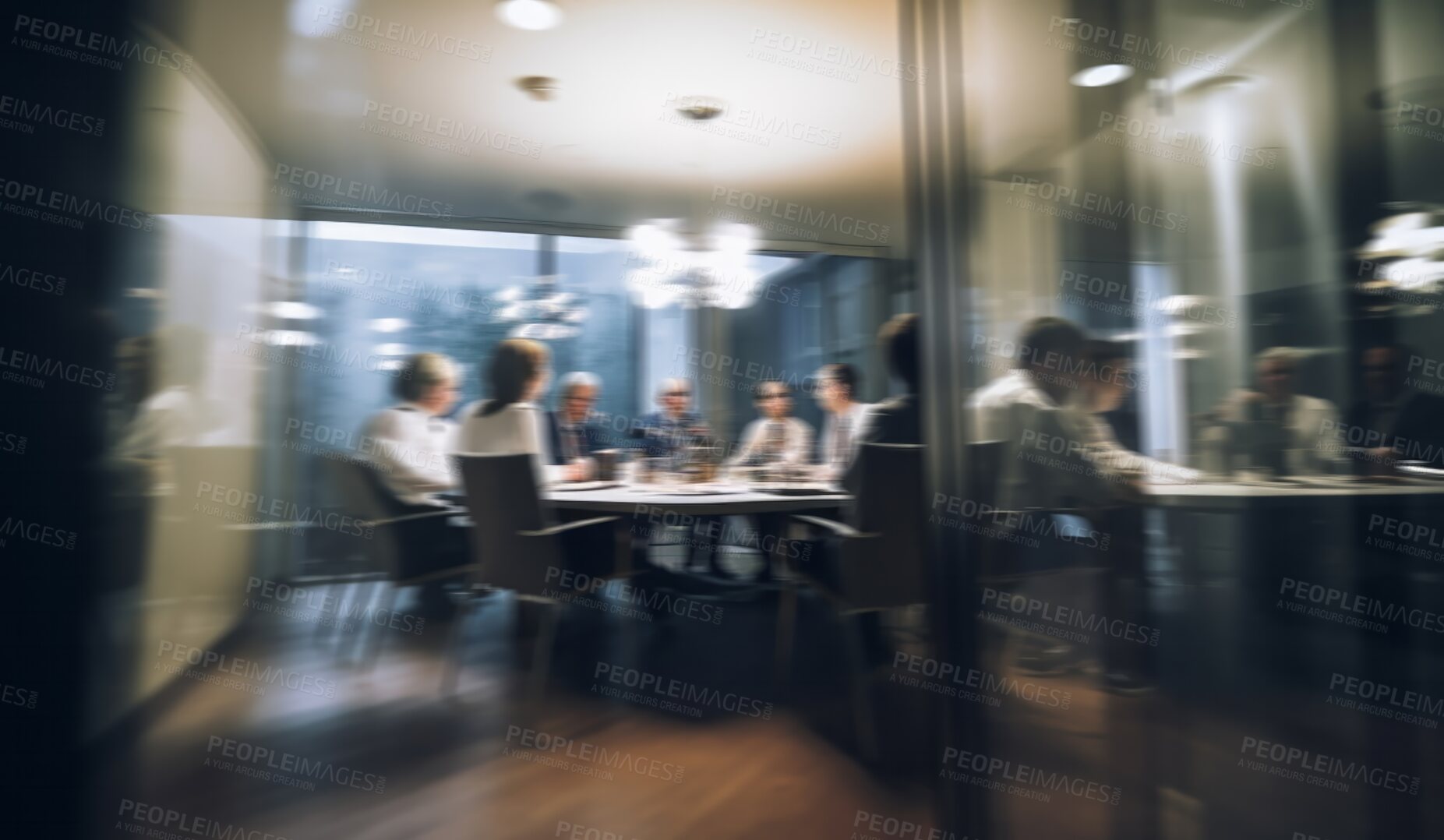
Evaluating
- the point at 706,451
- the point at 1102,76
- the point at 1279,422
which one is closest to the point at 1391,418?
the point at 1279,422

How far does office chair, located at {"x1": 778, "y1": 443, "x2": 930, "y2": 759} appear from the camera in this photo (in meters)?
2.00

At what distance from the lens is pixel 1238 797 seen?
1048mm

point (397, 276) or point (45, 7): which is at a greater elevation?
point (45, 7)

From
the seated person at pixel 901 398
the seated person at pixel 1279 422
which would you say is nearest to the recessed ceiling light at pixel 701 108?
the seated person at pixel 901 398

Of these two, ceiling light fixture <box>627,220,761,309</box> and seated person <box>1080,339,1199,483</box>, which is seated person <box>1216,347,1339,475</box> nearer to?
seated person <box>1080,339,1199,483</box>

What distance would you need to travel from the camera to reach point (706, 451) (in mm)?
2963

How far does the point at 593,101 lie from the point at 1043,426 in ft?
9.87

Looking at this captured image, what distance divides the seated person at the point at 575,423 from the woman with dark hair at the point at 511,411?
0.45 ft

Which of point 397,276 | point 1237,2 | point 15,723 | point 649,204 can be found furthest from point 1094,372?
point 649,204

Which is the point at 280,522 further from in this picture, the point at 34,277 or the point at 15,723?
the point at 34,277

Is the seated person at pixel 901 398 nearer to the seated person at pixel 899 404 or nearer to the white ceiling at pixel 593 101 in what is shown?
the seated person at pixel 899 404

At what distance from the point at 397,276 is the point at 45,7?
897 millimetres

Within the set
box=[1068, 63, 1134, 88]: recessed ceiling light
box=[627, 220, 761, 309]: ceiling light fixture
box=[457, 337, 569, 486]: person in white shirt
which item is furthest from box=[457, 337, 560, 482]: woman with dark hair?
box=[1068, 63, 1134, 88]: recessed ceiling light

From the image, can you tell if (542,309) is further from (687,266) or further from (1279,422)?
(1279,422)
